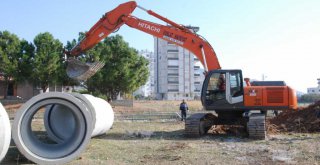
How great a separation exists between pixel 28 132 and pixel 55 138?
3.38 meters

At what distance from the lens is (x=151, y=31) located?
714 inches

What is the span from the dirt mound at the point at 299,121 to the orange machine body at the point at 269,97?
1.76 meters

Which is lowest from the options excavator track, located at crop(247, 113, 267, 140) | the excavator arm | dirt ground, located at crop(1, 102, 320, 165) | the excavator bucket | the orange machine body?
dirt ground, located at crop(1, 102, 320, 165)

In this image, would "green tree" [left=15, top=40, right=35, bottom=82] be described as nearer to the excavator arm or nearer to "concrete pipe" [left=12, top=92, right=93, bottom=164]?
the excavator arm

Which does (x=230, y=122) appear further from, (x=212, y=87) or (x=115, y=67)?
(x=115, y=67)

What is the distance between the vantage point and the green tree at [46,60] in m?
37.6

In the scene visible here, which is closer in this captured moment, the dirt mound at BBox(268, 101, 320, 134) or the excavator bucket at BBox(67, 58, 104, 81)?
the dirt mound at BBox(268, 101, 320, 134)

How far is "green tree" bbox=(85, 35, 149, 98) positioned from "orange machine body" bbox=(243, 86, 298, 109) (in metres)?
25.7

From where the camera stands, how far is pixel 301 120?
18.6 m

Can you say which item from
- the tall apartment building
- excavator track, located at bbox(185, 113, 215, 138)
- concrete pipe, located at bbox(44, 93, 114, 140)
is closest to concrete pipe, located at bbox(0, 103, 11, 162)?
concrete pipe, located at bbox(44, 93, 114, 140)

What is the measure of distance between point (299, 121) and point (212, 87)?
5134 millimetres

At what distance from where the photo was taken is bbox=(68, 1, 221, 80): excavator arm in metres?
17.3

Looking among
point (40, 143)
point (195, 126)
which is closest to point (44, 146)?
point (40, 143)

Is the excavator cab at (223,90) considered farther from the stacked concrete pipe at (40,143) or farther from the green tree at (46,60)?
the green tree at (46,60)
